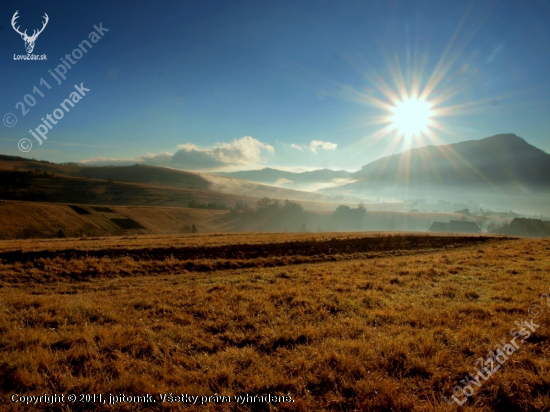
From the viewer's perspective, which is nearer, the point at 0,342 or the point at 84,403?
the point at 84,403

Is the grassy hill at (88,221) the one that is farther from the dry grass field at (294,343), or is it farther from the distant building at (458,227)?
the distant building at (458,227)

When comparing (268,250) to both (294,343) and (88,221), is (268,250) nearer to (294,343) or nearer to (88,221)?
(294,343)

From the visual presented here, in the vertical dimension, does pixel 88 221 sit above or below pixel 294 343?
below

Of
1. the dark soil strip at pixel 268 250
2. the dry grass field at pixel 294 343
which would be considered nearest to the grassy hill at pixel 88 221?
the dark soil strip at pixel 268 250

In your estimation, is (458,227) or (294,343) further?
(458,227)

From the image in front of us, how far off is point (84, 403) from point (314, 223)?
612ft

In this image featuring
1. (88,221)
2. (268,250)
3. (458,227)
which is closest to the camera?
(268,250)

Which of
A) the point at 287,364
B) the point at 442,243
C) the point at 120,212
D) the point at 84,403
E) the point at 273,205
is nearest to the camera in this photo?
the point at 84,403

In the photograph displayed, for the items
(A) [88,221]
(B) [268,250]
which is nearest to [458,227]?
(B) [268,250]

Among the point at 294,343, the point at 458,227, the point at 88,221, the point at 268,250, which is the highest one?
the point at 458,227

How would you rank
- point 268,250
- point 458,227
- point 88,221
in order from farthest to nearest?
point 458,227 → point 88,221 → point 268,250

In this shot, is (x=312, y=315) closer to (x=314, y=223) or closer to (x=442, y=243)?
(x=442, y=243)

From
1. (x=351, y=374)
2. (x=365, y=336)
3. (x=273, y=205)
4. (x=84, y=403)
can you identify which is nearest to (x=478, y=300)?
(x=365, y=336)

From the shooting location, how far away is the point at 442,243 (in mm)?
34500
